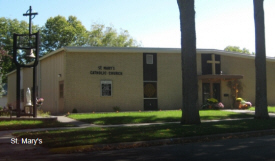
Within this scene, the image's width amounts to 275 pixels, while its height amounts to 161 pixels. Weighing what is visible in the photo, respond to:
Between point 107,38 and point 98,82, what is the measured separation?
3184 centimetres

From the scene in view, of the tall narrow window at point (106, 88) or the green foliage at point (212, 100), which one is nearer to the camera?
the tall narrow window at point (106, 88)

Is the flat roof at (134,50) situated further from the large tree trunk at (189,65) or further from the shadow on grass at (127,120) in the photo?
the large tree trunk at (189,65)

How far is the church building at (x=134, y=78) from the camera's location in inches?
985

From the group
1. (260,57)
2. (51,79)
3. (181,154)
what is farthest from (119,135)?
(51,79)

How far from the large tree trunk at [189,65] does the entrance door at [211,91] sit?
43.6 ft

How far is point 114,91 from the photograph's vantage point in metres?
25.8

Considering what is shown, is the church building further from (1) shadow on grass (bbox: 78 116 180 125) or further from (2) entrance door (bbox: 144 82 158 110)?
(1) shadow on grass (bbox: 78 116 180 125)

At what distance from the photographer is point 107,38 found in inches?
2222

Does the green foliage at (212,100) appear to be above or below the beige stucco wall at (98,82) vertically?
below

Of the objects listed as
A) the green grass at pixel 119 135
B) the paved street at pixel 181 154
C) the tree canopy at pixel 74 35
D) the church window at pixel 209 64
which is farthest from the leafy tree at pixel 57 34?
the paved street at pixel 181 154

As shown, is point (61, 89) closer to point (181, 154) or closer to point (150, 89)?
point (150, 89)

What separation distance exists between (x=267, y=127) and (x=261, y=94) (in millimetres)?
3533

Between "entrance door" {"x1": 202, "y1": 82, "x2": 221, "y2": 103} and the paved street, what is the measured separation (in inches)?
691

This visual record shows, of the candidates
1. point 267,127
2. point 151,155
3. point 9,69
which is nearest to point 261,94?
point 267,127
